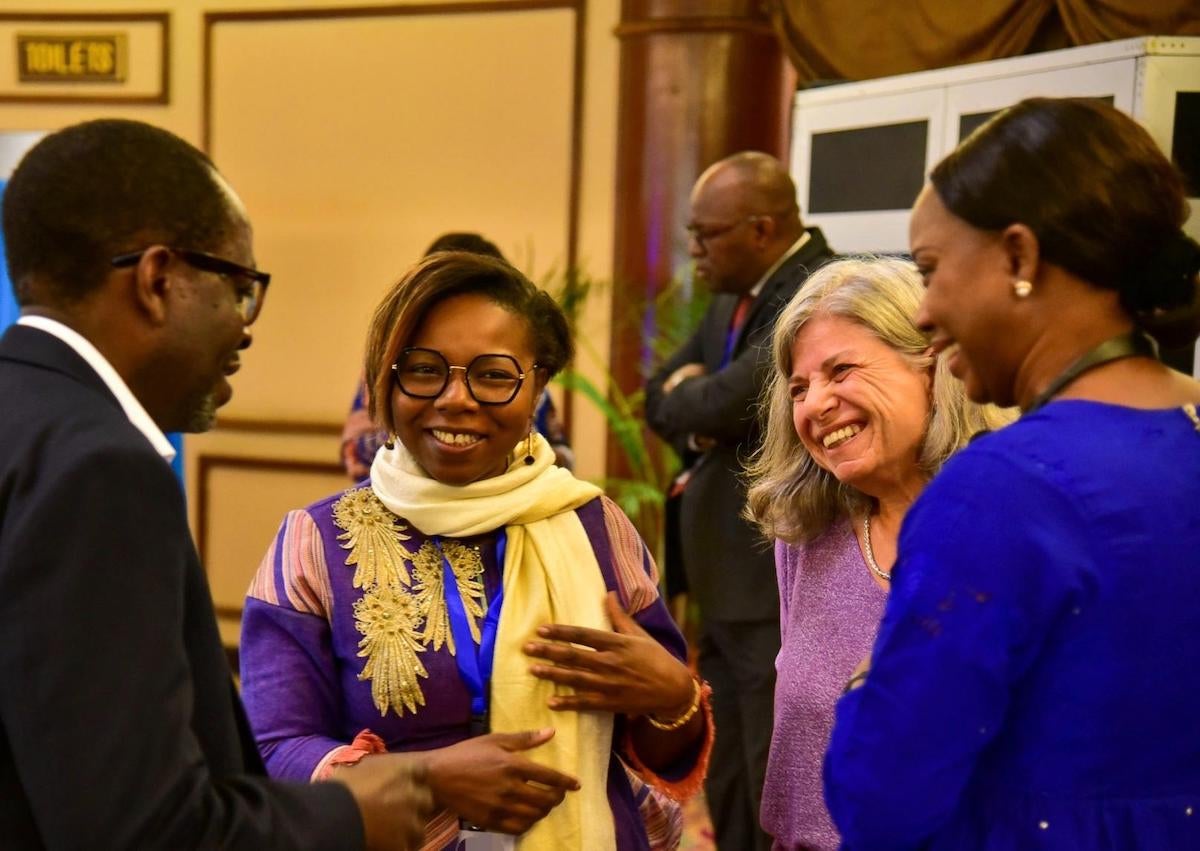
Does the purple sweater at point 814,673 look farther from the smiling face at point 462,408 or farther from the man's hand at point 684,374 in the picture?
the man's hand at point 684,374

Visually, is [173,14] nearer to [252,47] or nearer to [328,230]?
[252,47]

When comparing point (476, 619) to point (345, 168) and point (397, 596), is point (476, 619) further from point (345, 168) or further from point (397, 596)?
point (345, 168)

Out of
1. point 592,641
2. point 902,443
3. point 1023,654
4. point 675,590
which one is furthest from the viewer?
point 675,590

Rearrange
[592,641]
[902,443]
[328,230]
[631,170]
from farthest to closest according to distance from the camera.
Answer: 1. [328,230]
2. [631,170]
3. [902,443]
4. [592,641]

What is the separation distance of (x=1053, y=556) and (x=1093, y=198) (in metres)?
0.33

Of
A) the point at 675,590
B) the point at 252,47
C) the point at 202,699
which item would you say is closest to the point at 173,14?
the point at 252,47

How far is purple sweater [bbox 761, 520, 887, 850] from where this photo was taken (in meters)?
1.90

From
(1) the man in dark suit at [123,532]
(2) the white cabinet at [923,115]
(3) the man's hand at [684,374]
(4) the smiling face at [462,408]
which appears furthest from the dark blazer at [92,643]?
(2) the white cabinet at [923,115]

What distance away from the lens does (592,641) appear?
1746mm

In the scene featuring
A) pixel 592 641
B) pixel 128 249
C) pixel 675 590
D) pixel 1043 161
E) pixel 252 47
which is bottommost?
pixel 675 590

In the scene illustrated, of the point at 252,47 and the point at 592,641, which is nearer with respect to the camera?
the point at 592,641

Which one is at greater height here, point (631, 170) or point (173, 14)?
point (173, 14)

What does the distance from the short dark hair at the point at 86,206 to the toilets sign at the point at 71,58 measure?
5455 millimetres

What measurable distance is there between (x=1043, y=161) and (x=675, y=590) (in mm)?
2755
